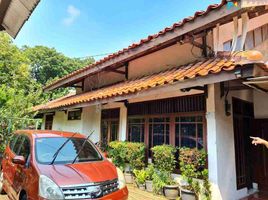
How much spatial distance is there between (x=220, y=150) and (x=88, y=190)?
11.6 ft

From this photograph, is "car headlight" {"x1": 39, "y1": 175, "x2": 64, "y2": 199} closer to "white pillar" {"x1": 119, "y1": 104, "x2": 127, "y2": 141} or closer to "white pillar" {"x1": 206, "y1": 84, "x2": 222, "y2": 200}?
"white pillar" {"x1": 206, "y1": 84, "x2": 222, "y2": 200}

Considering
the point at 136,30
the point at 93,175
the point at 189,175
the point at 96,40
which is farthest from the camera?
the point at 96,40

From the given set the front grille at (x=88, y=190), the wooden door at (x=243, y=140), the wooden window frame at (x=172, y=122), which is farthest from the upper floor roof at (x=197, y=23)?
the front grille at (x=88, y=190)

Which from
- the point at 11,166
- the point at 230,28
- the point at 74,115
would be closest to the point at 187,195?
the point at 11,166

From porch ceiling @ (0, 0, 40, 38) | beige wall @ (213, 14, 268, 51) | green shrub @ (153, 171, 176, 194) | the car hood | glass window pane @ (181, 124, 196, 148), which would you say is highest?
beige wall @ (213, 14, 268, 51)

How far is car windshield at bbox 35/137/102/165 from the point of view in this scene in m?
4.63

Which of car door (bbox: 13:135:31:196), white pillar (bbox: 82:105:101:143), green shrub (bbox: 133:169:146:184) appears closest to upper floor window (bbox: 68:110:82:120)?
white pillar (bbox: 82:105:101:143)

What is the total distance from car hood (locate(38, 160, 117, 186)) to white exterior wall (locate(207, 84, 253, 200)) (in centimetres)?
259

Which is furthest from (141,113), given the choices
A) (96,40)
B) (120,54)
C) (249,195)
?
(96,40)

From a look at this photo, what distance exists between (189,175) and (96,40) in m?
15.9

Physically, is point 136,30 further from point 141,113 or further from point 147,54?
point 141,113

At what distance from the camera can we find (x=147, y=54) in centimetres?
915

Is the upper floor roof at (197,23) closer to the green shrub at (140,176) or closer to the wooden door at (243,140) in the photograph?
the wooden door at (243,140)

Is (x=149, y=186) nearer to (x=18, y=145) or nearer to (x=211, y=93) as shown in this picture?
(x=211, y=93)
